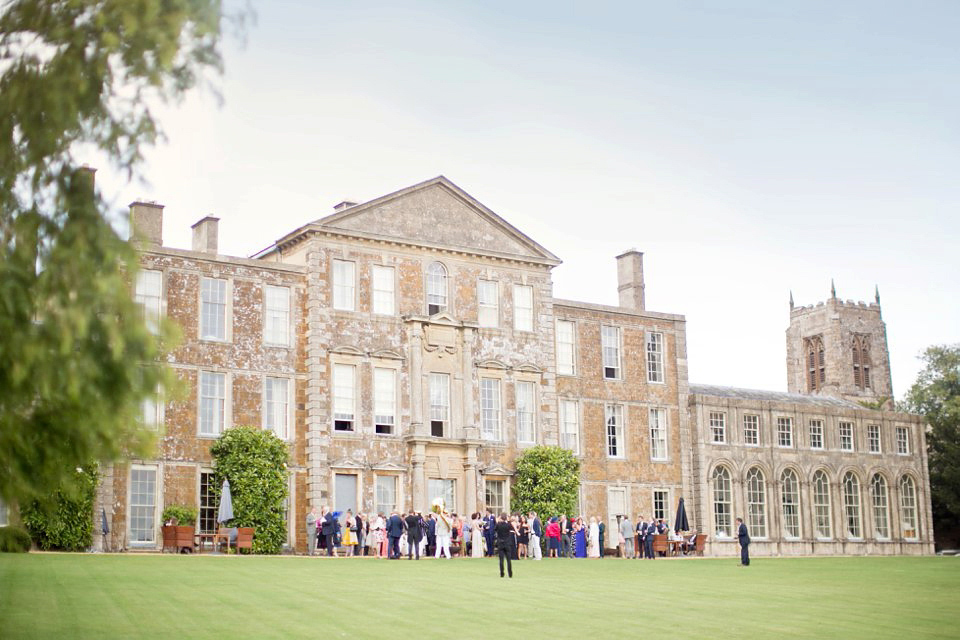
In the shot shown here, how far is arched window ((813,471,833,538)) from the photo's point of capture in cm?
5225

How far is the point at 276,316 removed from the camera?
39.9 m

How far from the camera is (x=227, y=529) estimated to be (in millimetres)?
36656

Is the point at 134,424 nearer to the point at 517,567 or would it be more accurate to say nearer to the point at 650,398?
the point at 517,567

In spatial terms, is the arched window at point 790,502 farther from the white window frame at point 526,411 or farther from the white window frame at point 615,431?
the white window frame at point 526,411

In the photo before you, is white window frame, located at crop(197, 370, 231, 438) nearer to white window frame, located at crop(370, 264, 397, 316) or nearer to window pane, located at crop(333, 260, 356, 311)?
window pane, located at crop(333, 260, 356, 311)

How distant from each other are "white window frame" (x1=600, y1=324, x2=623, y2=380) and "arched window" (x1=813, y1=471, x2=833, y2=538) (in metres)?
11.6

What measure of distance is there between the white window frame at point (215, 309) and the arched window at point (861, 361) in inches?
2532

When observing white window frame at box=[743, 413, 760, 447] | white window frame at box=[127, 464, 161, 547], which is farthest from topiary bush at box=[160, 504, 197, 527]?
white window frame at box=[743, 413, 760, 447]

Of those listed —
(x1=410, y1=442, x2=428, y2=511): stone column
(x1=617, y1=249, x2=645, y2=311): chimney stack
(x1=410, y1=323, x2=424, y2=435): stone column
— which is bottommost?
(x1=410, y1=442, x2=428, y2=511): stone column

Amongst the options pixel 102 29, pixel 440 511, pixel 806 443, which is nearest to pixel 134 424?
pixel 102 29

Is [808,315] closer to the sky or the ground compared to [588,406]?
closer to the sky

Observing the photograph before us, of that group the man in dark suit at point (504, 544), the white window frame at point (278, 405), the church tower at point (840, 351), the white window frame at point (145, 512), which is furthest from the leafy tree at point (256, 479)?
the church tower at point (840, 351)

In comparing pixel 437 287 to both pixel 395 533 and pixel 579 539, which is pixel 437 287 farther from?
pixel 395 533

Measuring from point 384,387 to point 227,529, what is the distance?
7450 millimetres
